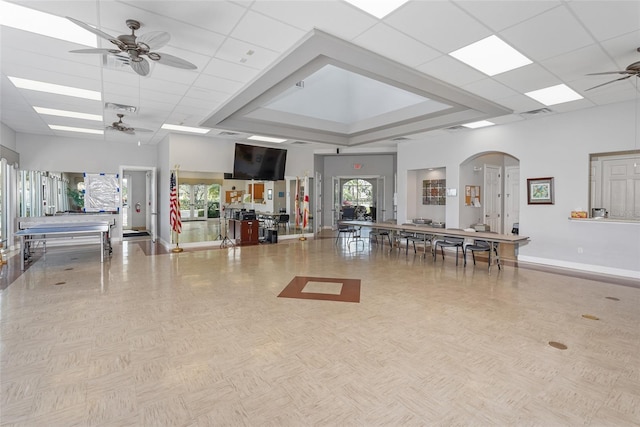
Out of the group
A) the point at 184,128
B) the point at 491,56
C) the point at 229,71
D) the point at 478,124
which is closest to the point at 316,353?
the point at 229,71

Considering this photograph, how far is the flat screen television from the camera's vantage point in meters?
9.94

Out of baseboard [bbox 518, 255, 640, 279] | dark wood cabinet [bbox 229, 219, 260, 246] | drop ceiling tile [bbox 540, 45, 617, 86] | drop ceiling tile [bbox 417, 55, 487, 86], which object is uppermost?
drop ceiling tile [bbox 417, 55, 487, 86]

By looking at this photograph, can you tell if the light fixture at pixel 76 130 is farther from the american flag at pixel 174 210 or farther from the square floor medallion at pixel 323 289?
the square floor medallion at pixel 323 289

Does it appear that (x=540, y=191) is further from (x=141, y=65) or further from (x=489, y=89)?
(x=141, y=65)

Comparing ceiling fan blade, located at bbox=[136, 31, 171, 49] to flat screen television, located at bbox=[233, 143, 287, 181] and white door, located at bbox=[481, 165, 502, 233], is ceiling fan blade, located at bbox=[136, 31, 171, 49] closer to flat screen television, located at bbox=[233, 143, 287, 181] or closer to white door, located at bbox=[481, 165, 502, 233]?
flat screen television, located at bbox=[233, 143, 287, 181]

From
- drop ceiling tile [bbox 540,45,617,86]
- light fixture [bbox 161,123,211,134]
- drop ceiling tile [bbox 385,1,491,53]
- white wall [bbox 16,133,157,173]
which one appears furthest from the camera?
white wall [bbox 16,133,157,173]

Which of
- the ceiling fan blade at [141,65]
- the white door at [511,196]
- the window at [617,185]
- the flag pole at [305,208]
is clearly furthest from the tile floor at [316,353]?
the flag pole at [305,208]

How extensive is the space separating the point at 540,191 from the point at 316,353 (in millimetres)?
6729

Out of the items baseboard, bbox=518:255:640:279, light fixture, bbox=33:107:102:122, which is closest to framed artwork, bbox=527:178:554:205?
baseboard, bbox=518:255:640:279

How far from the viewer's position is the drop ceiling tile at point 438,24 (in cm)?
320

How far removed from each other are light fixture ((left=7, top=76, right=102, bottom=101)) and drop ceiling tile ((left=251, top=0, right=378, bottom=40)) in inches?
164

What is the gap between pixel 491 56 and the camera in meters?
4.24

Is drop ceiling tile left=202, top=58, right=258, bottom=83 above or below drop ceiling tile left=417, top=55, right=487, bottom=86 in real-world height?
above

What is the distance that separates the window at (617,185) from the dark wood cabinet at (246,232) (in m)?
8.35
